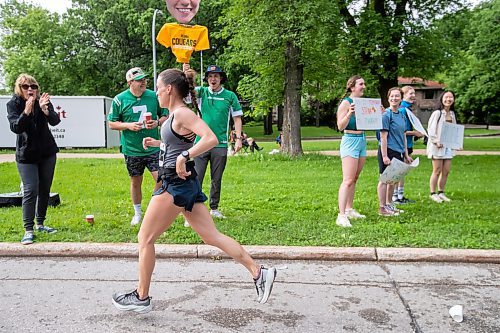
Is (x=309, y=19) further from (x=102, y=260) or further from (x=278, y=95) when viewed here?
(x=102, y=260)

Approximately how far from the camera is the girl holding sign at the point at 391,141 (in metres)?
6.73

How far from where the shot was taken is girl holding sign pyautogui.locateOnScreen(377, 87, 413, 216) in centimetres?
673

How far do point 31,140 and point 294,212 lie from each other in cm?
363

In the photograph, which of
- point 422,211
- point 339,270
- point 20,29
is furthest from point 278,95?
point 20,29

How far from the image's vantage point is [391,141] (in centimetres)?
691

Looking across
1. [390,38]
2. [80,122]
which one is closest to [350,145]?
[390,38]

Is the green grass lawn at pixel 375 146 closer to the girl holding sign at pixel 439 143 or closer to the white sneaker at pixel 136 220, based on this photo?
the girl holding sign at pixel 439 143

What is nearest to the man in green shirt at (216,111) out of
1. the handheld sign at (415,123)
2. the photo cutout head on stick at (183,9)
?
the photo cutout head on stick at (183,9)

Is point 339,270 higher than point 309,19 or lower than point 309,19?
lower

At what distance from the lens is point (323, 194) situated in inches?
340

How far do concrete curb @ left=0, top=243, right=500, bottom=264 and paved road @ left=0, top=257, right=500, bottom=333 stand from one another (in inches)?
3.7

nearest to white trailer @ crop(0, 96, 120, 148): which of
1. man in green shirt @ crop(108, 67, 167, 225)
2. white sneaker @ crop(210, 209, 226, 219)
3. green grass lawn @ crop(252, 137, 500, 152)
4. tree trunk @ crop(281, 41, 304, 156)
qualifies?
green grass lawn @ crop(252, 137, 500, 152)

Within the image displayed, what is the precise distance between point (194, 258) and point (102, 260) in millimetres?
970

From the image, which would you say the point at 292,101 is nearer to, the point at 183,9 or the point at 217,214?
the point at 217,214
